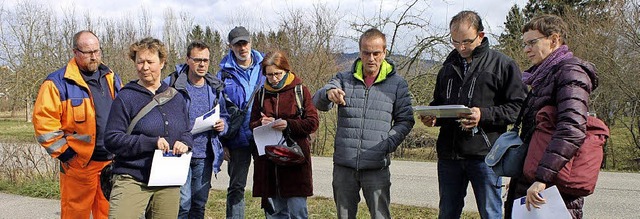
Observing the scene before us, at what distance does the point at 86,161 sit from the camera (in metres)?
4.23

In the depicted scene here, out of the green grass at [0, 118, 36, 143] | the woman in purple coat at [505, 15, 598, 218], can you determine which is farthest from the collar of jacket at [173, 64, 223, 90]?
the green grass at [0, 118, 36, 143]

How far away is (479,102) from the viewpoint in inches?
146

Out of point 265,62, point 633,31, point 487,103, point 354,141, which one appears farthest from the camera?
point 633,31

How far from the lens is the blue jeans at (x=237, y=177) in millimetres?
4836

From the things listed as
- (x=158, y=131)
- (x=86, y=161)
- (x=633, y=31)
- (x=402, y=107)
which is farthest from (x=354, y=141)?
(x=633, y=31)

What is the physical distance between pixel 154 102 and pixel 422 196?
5265mm

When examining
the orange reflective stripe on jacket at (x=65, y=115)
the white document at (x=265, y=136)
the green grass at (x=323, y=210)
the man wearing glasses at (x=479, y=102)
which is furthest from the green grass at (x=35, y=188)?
the man wearing glasses at (x=479, y=102)

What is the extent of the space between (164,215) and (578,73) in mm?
2945

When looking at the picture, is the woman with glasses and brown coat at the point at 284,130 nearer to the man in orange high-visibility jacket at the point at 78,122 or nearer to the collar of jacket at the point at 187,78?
the collar of jacket at the point at 187,78

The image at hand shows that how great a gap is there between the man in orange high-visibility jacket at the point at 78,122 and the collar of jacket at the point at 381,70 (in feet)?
6.88

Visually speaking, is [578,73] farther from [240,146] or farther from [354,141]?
[240,146]

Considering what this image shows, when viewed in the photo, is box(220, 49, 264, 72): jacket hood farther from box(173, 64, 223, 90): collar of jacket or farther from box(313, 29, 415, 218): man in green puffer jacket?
box(313, 29, 415, 218): man in green puffer jacket

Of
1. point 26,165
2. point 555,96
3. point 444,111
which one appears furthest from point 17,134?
point 555,96

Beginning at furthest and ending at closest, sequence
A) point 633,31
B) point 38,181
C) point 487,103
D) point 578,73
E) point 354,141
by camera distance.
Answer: point 633,31
point 38,181
point 354,141
point 487,103
point 578,73
